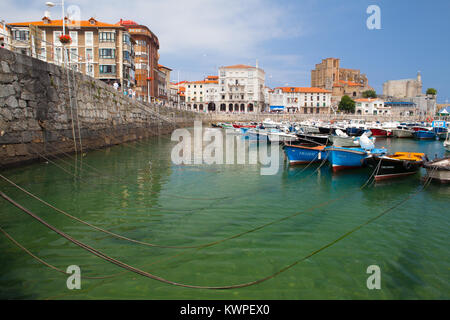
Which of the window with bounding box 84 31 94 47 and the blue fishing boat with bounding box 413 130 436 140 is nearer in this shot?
the blue fishing boat with bounding box 413 130 436 140

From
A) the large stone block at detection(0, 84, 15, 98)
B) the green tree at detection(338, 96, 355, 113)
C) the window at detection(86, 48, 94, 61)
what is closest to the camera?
the large stone block at detection(0, 84, 15, 98)

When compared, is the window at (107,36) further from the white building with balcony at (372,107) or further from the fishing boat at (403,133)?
the white building with balcony at (372,107)

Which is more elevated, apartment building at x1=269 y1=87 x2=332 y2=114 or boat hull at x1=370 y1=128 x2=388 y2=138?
apartment building at x1=269 y1=87 x2=332 y2=114

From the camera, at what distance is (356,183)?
1398 centimetres

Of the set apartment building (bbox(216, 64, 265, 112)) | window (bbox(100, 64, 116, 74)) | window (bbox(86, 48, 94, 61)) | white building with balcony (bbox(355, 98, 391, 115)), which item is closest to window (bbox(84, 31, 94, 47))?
window (bbox(86, 48, 94, 61))

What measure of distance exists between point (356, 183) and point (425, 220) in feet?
16.5

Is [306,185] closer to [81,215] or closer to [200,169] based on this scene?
[200,169]

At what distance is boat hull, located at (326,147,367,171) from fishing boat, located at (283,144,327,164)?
166 cm

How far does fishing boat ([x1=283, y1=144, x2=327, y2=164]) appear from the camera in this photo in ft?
60.3

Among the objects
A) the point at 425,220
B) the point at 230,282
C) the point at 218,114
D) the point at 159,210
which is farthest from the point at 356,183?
the point at 218,114

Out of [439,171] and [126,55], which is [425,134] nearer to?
[439,171]

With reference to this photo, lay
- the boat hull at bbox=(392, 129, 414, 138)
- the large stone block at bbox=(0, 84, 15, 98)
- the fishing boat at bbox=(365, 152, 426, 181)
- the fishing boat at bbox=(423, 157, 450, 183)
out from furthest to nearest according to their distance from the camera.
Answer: the boat hull at bbox=(392, 129, 414, 138), the fishing boat at bbox=(365, 152, 426, 181), the fishing boat at bbox=(423, 157, 450, 183), the large stone block at bbox=(0, 84, 15, 98)

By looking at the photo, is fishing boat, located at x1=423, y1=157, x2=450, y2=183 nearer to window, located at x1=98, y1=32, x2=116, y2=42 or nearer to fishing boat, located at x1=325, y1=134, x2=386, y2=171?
fishing boat, located at x1=325, y1=134, x2=386, y2=171

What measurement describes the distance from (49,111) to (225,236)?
41.3ft
